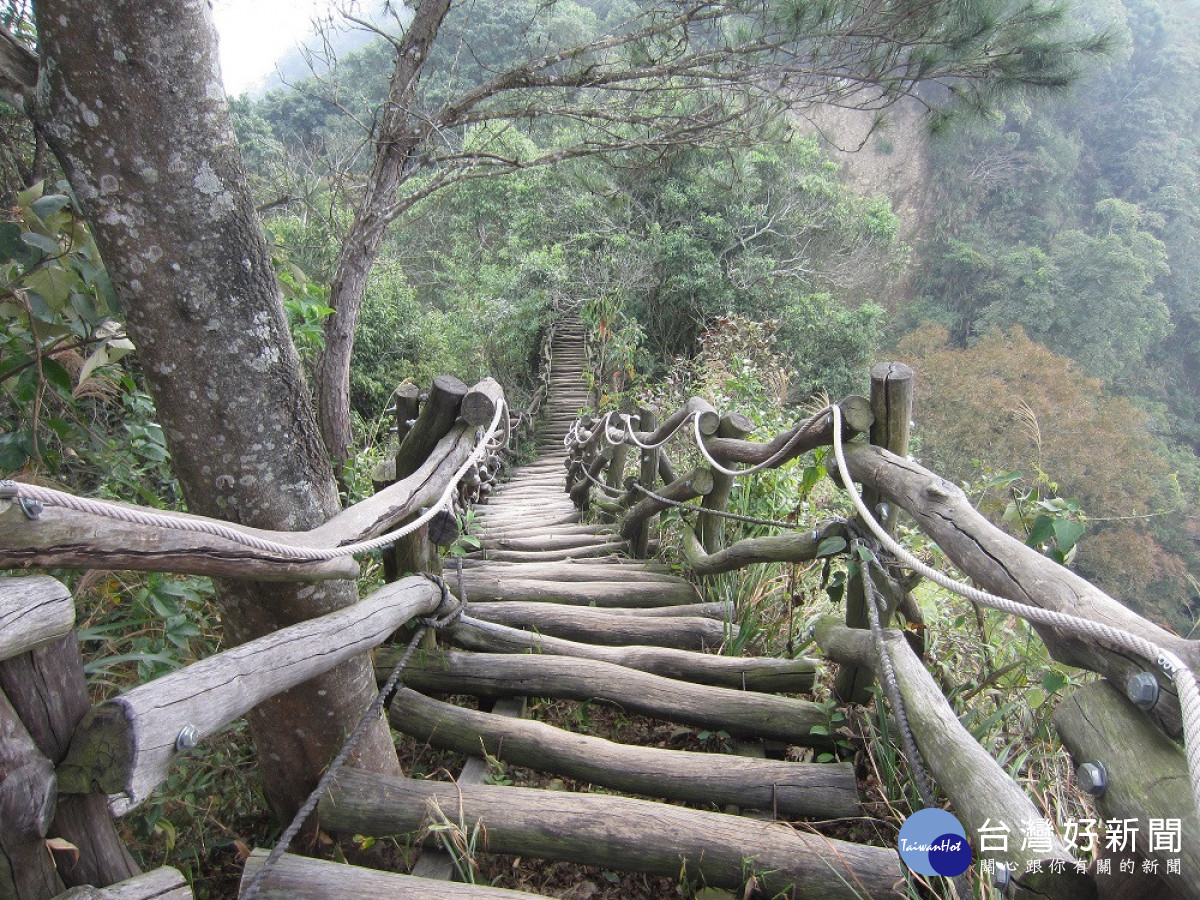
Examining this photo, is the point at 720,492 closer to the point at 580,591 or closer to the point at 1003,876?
the point at 580,591

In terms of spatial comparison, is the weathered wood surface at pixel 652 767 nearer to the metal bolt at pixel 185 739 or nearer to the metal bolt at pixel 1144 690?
the metal bolt at pixel 1144 690

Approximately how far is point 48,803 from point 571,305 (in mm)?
11718

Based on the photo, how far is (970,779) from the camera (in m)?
1.12

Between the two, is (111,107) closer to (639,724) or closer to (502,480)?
(639,724)

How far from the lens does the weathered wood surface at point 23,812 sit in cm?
83

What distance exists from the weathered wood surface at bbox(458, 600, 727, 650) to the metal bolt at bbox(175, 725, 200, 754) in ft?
5.61

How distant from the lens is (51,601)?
2.86 feet

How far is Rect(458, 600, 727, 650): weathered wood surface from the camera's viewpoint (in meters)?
2.62

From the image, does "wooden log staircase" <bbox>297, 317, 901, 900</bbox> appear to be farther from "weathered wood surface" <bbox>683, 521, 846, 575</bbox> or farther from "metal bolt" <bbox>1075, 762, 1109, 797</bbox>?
"metal bolt" <bbox>1075, 762, 1109, 797</bbox>

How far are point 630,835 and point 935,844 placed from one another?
2.28 ft

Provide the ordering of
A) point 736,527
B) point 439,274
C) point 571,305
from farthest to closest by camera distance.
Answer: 1. point 439,274
2. point 571,305
3. point 736,527

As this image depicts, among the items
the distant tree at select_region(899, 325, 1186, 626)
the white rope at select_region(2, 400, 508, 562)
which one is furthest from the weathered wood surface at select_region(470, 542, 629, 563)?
the distant tree at select_region(899, 325, 1186, 626)

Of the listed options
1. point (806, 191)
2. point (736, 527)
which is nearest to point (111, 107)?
point (736, 527)

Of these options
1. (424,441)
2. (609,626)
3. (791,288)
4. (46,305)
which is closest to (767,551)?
(609,626)
